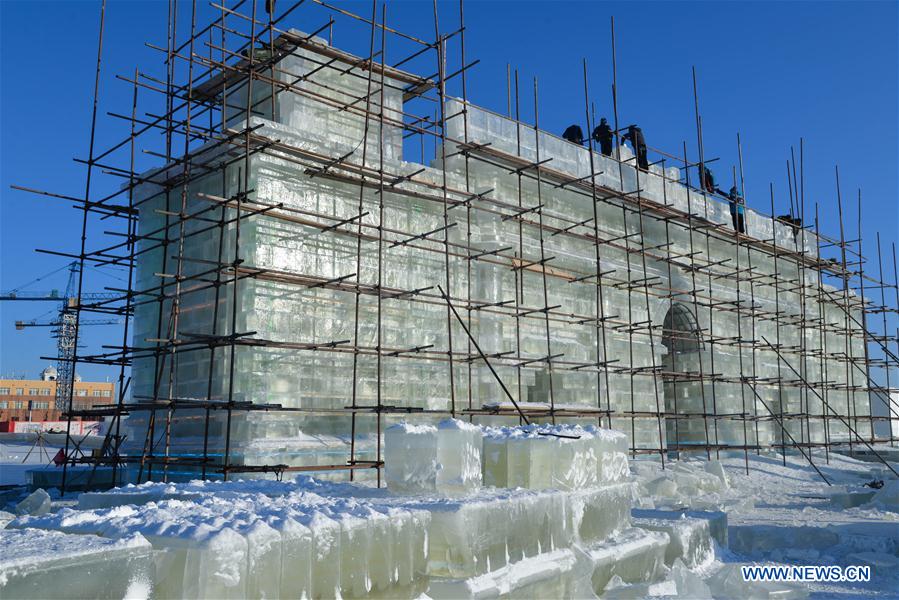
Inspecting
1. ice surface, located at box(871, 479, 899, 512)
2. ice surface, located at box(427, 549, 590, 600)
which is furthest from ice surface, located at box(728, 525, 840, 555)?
ice surface, located at box(427, 549, 590, 600)

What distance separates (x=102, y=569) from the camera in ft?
10.9

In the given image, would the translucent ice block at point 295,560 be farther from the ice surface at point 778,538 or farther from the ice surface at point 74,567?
the ice surface at point 778,538

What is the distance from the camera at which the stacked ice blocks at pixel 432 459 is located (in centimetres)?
596

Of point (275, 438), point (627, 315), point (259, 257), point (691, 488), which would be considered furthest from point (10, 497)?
point (627, 315)

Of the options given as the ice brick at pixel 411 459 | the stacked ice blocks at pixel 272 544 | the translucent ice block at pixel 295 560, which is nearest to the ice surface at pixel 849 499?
the ice brick at pixel 411 459

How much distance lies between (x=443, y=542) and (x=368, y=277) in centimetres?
805

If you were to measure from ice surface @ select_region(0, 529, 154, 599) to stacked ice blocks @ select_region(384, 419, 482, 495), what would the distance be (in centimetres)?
271

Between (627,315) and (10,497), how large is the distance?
1234 centimetres

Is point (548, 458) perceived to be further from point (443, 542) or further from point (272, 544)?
point (272, 544)

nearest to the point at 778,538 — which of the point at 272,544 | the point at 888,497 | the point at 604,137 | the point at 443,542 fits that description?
the point at 888,497

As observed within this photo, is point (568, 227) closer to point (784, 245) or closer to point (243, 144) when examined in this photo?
point (243, 144)

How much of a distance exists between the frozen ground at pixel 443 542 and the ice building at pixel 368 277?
10.4 feet

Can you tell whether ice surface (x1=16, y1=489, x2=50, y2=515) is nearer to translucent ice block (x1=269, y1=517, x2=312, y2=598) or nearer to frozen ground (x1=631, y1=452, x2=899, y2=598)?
translucent ice block (x1=269, y1=517, x2=312, y2=598)

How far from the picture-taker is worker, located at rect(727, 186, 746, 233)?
2083cm
